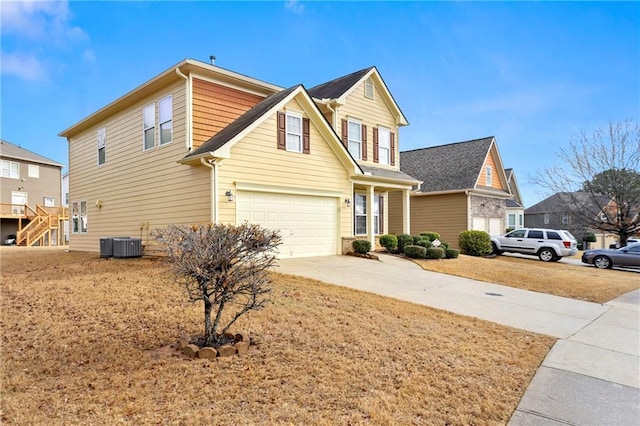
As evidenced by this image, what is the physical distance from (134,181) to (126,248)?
305cm

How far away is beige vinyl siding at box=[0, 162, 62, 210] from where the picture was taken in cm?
3164

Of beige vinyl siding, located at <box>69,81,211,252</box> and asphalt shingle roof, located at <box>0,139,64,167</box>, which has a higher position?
asphalt shingle roof, located at <box>0,139,64,167</box>

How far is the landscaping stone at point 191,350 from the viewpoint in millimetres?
4477

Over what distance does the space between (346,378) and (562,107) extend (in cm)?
2402

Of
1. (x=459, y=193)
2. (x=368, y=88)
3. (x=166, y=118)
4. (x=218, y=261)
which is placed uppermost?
(x=368, y=88)

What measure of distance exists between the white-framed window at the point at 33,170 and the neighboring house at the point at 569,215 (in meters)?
42.0

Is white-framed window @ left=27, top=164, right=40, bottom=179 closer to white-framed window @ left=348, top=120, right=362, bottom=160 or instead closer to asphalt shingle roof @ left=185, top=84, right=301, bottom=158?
asphalt shingle roof @ left=185, top=84, right=301, bottom=158

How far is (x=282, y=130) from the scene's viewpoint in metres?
13.1

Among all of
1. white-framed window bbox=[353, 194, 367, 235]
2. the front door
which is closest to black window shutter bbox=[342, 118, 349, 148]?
white-framed window bbox=[353, 194, 367, 235]

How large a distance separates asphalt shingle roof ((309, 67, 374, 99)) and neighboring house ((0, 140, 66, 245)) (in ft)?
75.9

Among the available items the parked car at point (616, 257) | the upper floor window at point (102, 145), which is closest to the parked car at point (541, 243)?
the parked car at point (616, 257)

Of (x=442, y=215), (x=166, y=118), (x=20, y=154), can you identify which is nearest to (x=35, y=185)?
(x=20, y=154)

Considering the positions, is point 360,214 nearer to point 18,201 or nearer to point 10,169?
point 18,201

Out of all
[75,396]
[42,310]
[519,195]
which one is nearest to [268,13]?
[42,310]
